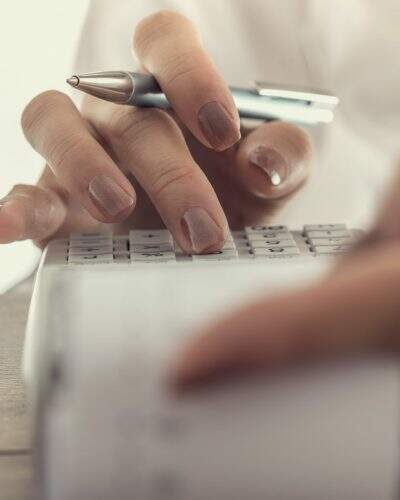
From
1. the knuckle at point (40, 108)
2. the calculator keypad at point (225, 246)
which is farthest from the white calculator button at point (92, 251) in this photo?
the knuckle at point (40, 108)

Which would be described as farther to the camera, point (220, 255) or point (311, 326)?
point (220, 255)

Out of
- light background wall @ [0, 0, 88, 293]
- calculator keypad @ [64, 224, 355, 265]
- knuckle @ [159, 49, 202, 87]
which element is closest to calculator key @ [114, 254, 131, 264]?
calculator keypad @ [64, 224, 355, 265]

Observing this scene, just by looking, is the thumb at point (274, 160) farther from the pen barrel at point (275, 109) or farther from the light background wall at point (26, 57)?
the light background wall at point (26, 57)

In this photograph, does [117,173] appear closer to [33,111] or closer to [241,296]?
[33,111]

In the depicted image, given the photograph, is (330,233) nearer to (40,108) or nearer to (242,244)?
(242,244)

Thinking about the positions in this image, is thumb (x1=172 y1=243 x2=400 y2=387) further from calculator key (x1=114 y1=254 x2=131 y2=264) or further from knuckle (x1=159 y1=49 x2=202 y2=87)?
knuckle (x1=159 y1=49 x2=202 y2=87)

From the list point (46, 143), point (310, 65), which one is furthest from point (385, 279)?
point (310, 65)

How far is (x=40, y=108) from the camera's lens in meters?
0.41

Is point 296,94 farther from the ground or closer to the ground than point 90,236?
farther from the ground

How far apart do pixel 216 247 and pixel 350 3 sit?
0.40 m

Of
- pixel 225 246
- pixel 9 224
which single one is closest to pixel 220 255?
pixel 225 246

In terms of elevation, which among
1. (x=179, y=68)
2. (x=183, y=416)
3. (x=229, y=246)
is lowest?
(x=183, y=416)

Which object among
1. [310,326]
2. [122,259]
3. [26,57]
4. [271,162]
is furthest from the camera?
[26,57]

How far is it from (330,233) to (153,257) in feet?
0.25
